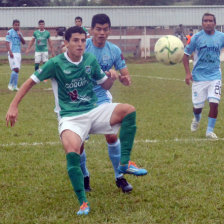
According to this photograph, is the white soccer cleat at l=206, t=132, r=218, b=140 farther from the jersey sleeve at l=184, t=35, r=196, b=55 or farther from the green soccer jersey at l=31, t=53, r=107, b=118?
the green soccer jersey at l=31, t=53, r=107, b=118

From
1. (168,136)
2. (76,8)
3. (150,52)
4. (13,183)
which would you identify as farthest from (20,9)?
(13,183)

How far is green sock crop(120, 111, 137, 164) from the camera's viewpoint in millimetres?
5195

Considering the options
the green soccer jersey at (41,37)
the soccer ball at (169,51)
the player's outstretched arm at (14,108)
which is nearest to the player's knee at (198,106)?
the soccer ball at (169,51)

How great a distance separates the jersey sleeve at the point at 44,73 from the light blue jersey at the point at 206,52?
3978 mm

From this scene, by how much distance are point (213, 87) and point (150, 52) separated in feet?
88.5

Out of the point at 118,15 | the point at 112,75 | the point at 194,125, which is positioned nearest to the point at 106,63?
the point at 112,75

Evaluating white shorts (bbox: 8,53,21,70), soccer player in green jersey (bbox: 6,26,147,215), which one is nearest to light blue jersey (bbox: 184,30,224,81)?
soccer player in green jersey (bbox: 6,26,147,215)

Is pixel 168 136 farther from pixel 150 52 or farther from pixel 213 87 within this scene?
pixel 150 52

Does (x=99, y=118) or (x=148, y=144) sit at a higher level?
(x=99, y=118)

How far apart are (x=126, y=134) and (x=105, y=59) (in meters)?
1.23

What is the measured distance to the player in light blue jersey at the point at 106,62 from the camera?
5.56 meters

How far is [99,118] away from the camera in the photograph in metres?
5.16

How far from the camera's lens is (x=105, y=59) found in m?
6.04

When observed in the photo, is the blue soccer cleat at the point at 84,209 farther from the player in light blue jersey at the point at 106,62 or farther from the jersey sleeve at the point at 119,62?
the jersey sleeve at the point at 119,62
